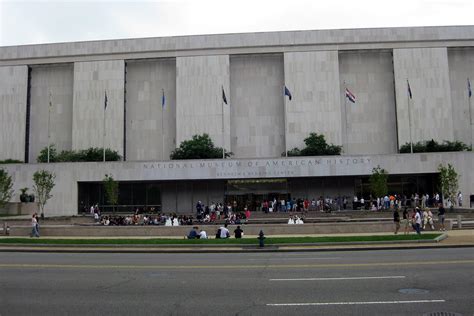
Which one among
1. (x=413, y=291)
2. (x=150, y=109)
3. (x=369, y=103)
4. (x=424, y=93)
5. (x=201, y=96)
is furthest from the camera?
(x=150, y=109)

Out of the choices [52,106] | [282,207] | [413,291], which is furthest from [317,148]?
[413,291]

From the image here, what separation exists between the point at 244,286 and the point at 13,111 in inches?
2412

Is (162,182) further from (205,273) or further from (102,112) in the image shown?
(205,273)

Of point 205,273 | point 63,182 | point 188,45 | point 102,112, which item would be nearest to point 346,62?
point 188,45

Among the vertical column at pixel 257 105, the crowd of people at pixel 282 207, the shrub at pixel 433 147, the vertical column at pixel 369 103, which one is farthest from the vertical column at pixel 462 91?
the vertical column at pixel 257 105

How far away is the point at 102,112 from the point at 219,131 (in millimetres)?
15564

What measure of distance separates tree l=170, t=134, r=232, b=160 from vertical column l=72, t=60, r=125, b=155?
29.0 ft

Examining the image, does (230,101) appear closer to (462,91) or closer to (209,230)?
(462,91)

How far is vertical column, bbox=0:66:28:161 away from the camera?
6388cm

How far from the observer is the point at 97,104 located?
63375 mm

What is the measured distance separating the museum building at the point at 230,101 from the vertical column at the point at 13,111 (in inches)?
5.3

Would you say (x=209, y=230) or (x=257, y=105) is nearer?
(x=209, y=230)

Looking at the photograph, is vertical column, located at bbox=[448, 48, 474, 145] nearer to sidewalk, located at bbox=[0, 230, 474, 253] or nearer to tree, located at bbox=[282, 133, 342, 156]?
tree, located at bbox=[282, 133, 342, 156]

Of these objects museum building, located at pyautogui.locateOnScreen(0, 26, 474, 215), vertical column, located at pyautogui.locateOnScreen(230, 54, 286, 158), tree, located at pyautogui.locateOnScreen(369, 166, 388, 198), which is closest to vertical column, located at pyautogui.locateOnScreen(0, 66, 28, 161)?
museum building, located at pyautogui.locateOnScreen(0, 26, 474, 215)
